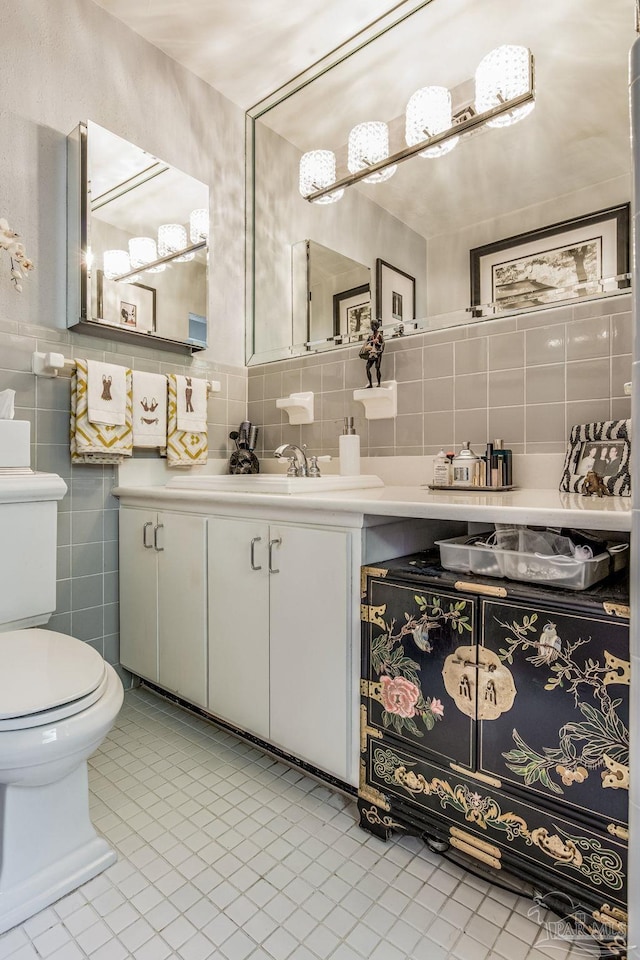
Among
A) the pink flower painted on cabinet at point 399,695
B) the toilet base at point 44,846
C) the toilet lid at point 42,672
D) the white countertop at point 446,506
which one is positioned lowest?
the toilet base at point 44,846

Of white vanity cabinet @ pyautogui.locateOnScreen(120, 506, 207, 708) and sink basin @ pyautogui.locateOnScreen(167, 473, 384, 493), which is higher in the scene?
sink basin @ pyautogui.locateOnScreen(167, 473, 384, 493)

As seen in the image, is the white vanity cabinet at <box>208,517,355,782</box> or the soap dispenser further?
the soap dispenser

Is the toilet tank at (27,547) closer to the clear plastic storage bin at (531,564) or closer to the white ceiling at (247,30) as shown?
the clear plastic storage bin at (531,564)

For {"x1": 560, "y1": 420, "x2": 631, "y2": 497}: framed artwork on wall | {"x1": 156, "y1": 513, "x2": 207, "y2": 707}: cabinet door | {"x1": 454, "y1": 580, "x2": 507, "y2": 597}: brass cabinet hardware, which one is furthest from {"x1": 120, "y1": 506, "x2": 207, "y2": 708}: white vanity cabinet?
{"x1": 560, "y1": 420, "x2": 631, "y2": 497}: framed artwork on wall

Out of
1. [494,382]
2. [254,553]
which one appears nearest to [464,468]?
[494,382]

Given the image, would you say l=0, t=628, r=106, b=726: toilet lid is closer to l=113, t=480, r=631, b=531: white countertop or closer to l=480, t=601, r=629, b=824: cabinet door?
l=113, t=480, r=631, b=531: white countertop

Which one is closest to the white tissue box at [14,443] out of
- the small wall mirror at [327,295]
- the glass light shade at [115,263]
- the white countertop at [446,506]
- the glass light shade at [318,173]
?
the white countertop at [446,506]

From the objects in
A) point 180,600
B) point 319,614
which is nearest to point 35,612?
point 180,600

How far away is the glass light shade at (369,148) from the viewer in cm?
200


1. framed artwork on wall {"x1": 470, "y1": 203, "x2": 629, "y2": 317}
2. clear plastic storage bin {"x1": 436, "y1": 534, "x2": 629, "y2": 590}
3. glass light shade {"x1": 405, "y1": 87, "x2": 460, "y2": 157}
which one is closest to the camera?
clear plastic storage bin {"x1": 436, "y1": 534, "x2": 629, "y2": 590}

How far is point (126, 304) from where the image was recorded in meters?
1.98

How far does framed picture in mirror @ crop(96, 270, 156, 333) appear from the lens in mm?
1896

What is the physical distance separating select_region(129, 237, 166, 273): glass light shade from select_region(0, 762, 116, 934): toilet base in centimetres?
178

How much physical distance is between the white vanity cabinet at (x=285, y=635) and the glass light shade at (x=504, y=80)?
150cm
